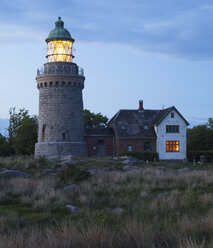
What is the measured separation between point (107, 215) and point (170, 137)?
35166mm

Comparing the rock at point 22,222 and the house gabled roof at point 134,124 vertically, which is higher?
the house gabled roof at point 134,124

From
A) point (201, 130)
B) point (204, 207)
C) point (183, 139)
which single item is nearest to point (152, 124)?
point (183, 139)

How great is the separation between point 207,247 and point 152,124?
38056 millimetres

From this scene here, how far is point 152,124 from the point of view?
43.4 m

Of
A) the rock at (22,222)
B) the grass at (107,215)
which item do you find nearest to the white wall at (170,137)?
the grass at (107,215)

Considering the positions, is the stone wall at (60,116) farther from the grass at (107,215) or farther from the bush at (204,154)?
the grass at (107,215)

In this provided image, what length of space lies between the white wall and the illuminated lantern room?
1407 cm

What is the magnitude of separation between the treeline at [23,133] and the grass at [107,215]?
3089 cm

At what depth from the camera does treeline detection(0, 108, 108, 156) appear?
1933 inches

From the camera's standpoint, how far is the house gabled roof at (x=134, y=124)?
42.2 meters

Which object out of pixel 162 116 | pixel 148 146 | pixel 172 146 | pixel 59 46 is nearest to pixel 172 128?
pixel 162 116

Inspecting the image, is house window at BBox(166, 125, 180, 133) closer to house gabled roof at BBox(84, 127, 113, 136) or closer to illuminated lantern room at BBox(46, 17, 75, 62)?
house gabled roof at BBox(84, 127, 113, 136)

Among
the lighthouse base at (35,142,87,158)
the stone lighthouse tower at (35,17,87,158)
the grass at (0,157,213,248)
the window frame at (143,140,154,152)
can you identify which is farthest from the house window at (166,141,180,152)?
the grass at (0,157,213,248)

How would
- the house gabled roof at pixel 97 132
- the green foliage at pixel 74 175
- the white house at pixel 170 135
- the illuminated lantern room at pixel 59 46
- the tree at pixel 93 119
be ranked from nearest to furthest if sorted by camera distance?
the green foliage at pixel 74 175
the illuminated lantern room at pixel 59 46
the house gabled roof at pixel 97 132
the white house at pixel 170 135
the tree at pixel 93 119
